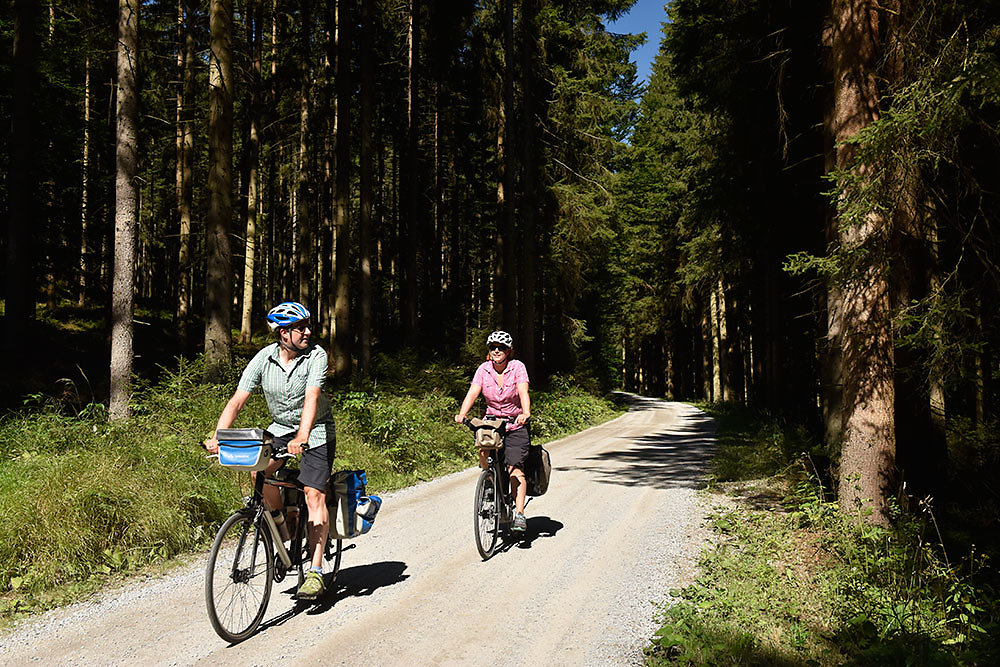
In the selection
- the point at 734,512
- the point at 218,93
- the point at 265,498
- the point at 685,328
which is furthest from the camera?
the point at 685,328

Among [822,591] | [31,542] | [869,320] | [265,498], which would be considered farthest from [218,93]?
[822,591]

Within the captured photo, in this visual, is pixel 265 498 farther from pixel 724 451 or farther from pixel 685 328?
pixel 685 328

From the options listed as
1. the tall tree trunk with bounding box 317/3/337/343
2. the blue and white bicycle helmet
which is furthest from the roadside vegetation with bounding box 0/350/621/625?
the tall tree trunk with bounding box 317/3/337/343

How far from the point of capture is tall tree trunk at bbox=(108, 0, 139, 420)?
9656mm

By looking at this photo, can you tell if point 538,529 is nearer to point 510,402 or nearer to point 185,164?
point 510,402

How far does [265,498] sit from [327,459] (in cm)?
52

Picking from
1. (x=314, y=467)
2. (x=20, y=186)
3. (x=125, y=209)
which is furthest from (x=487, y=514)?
(x=20, y=186)

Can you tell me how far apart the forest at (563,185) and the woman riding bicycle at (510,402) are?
3254 millimetres

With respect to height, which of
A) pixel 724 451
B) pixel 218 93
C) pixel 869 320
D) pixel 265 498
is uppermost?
pixel 218 93

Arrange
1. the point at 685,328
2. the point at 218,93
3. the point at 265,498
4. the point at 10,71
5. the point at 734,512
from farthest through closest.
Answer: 1. the point at 685,328
2. the point at 10,71
3. the point at 218,93
4. the point at 734,512
5. the point at 265,498

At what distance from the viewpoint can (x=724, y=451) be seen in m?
14.3

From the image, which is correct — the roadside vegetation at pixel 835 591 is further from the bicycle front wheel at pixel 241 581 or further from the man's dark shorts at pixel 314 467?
the bicycle front wheel at pixel 241 581

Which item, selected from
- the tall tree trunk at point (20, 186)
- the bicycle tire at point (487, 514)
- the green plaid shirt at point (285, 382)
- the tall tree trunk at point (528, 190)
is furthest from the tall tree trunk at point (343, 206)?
the green plaid shirt at point (285, 382)

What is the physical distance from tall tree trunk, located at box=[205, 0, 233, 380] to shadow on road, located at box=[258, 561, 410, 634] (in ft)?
23.9
